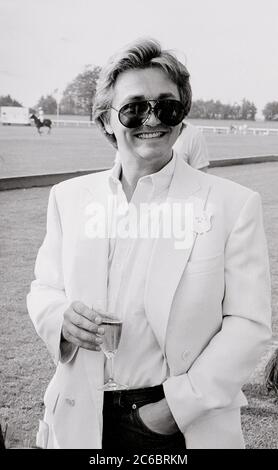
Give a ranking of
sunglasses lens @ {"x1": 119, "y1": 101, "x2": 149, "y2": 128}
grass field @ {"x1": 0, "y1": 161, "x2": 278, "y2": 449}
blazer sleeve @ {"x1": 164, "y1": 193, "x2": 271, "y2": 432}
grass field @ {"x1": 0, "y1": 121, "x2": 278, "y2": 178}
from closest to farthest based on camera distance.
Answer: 1. blazer sleeve @ {"x1": 164, "y1": 193, "x2": 271, "y2": 432}
2. sunglasses lens @ {"x1": 119, "y1": 101, "x2": 149, "y2": 128}
3. grass field @ {"x1": 0, "y1": 121, "x2": 278, "y2": 178}
4. grass field @ {"x1": 0, "y1": 161, "x2": 278, "y2": 449}

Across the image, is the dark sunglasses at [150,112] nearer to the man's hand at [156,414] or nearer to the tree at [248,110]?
the man's hand at [156,414]

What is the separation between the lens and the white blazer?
1255mm

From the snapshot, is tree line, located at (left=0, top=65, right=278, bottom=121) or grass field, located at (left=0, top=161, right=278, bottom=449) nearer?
tree line, located at (left=0, top=65, right=278, bottom=121)

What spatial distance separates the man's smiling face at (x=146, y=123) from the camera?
4.36 ft

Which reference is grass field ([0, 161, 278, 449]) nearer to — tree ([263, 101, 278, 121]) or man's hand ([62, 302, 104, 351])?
tree ([263, 101, 278, 121])

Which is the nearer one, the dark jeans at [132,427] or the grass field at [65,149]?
the dark jeans at [132,427]

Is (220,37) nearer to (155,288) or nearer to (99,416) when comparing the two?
(155,288)

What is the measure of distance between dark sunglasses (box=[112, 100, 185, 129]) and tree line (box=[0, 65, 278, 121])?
1.19ft

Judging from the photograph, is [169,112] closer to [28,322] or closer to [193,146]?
[193,146]

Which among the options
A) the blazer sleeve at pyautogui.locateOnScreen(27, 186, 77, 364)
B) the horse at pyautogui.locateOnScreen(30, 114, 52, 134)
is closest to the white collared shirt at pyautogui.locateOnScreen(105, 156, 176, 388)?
the blazer sleeve at pyautogui.locateOnScreen(27, 186, 77, 364)

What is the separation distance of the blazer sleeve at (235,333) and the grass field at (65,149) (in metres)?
0.70

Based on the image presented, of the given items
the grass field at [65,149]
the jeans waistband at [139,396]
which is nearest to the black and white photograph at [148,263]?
the jeans waistband at [139,396]

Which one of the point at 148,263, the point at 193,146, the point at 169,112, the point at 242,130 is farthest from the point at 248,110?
the point at 148,263
